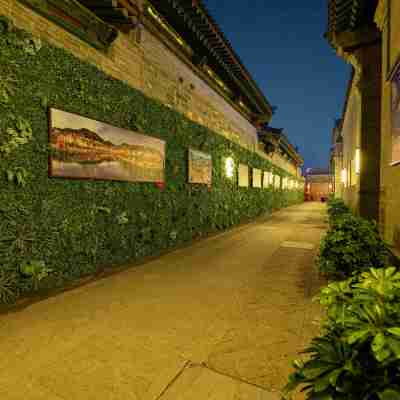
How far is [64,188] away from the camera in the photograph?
154 inches

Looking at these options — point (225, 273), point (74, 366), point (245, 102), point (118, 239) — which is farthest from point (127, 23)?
point (245, 102)

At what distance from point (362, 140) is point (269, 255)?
3532mm

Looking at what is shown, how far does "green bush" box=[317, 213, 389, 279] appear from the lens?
140 inches

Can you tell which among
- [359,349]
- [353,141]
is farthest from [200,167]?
[359,349]

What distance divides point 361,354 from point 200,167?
7004mm

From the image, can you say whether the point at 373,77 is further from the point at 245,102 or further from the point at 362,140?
the point at 245,102

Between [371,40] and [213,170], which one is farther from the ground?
[371,40]

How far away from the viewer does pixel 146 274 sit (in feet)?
15.2

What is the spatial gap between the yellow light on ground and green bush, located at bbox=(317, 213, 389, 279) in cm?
617

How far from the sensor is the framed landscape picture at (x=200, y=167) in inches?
289

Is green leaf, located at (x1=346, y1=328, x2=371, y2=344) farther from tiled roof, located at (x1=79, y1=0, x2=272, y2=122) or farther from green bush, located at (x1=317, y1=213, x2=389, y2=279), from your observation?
tiled roof, located at (x1=79, y1=0, x2=272, y2=122)

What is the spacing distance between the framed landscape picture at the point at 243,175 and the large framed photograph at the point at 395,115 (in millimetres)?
7517

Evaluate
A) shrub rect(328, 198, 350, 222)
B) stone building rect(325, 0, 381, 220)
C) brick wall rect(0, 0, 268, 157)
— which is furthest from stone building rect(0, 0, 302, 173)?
shrub rect(328, 198, 350, 222)

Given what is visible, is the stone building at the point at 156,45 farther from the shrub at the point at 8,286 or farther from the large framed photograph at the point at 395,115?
the large framed photograph at the point at 395,115
